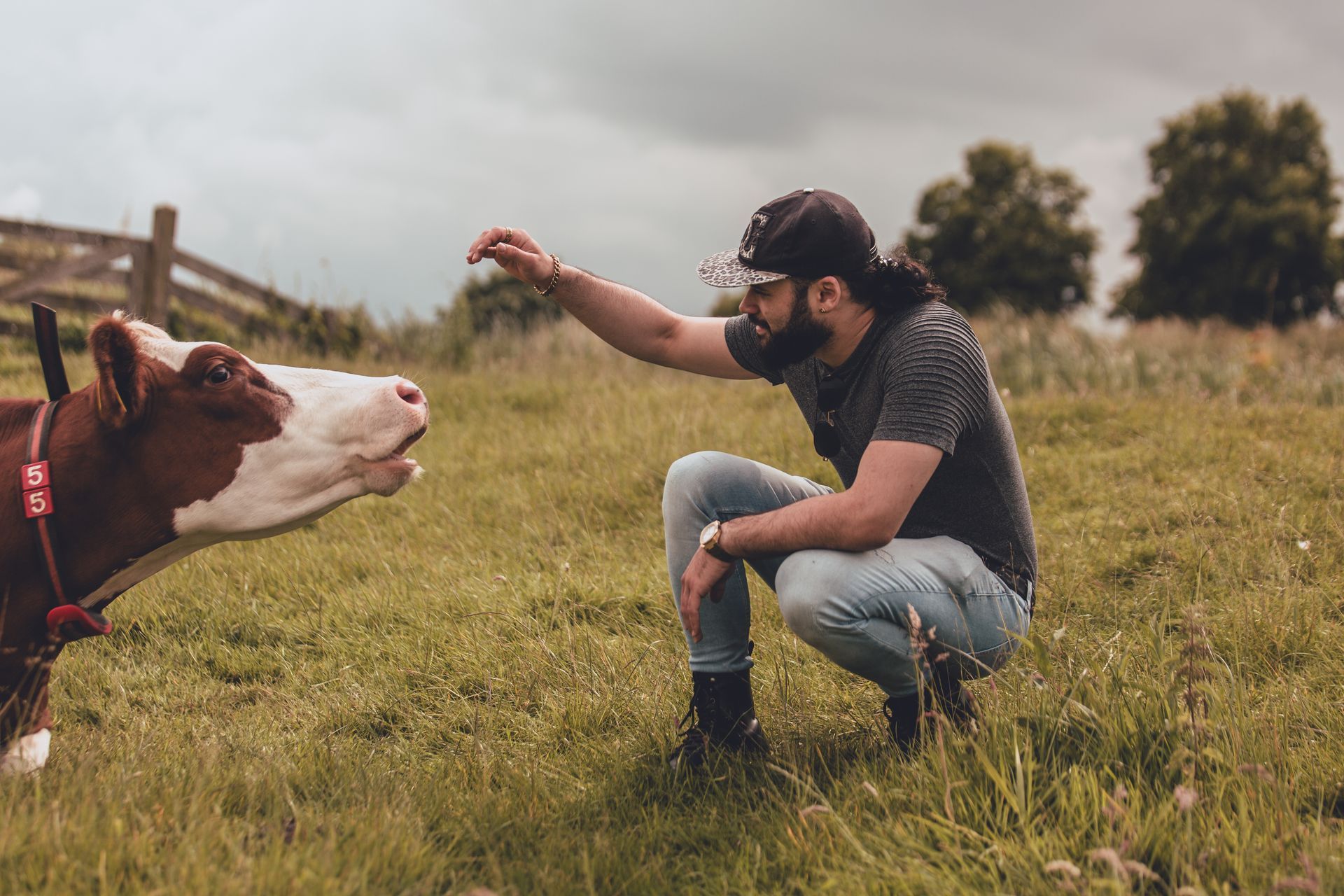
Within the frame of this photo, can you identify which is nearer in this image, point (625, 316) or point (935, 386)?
point (935, 386)

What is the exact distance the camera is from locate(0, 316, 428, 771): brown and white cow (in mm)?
Answer: 2795

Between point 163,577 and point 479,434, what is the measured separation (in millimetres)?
3257

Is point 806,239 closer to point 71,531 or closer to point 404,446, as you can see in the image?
point 404,446

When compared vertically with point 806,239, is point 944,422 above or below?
below

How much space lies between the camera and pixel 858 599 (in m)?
2.85

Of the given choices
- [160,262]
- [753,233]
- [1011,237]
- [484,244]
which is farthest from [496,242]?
[1011,237]

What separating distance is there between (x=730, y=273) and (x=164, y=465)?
1739 millimetres

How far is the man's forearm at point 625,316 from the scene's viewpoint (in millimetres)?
3893

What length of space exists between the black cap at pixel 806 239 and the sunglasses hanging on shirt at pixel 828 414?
1.22 feet

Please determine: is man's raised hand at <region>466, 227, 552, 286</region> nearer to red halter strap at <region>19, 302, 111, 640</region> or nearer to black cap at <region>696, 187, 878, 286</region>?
black cap at <region>696, 187, 878, 286</region>

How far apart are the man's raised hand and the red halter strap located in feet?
4.22

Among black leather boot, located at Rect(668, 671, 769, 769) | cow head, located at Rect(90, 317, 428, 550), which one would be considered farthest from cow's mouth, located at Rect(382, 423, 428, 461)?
black leather boot, located at Rect(668, 671, 769, 769)

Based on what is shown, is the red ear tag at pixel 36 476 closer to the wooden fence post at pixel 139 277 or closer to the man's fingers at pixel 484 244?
the man's fingers at pixel 484 244

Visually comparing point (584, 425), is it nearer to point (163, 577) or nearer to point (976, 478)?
point (163, 577)
